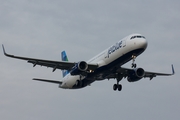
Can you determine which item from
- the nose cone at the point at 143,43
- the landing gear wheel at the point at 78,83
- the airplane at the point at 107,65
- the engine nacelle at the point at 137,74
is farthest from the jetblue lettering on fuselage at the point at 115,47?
the landing gear wheel at the point at 78,83

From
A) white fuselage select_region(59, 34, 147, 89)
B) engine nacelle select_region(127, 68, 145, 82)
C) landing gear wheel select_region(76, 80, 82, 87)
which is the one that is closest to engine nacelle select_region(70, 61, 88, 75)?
white fuselage select_region(59, 34, 147, 89)

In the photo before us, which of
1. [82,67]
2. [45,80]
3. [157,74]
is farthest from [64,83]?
[157,74]

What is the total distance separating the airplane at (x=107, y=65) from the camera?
52.8 meters

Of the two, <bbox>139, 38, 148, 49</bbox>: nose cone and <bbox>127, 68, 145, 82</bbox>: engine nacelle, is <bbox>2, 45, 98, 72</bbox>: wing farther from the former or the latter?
<bbox>139, 38, 148, 49</bbox>: nose cone

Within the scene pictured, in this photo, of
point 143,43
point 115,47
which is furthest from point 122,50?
point 143,43

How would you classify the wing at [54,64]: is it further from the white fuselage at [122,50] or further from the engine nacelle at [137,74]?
the engine nacelle at [137,74]

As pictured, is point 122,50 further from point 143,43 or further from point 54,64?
point 54,64

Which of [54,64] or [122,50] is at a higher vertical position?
[122,50]

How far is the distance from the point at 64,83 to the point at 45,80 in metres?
3.13

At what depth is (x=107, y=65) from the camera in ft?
179

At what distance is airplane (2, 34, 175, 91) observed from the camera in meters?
52.8

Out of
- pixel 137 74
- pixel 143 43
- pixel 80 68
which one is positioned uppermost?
pixel 143 43

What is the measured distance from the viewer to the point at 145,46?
52.8 m

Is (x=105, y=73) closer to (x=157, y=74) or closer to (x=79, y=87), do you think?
(x=79, y=87)
